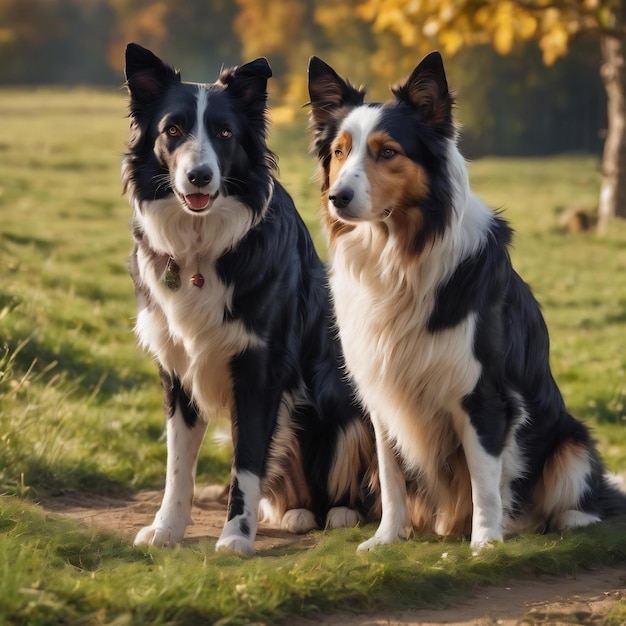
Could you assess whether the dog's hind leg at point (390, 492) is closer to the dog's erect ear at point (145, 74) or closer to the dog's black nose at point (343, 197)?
the dog's black nose at point (343, 197)

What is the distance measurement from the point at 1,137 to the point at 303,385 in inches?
618

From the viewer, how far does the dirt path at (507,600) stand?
3.49 meters

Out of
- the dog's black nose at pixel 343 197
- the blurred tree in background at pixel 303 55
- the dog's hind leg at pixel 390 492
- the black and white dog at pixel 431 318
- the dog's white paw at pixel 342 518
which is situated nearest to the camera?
the dog's black nose at pixel 343 197

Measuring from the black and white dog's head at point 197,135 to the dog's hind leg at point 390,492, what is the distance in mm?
1183

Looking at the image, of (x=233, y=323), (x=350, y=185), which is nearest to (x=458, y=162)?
(x=350, y=185)

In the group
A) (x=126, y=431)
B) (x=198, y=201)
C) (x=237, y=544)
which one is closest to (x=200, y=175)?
(x=198, y=201)

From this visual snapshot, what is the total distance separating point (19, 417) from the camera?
5688 mm

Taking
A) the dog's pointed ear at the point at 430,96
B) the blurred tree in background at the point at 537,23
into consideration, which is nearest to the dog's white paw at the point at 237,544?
the dog's pointed ear at the point at 430,96

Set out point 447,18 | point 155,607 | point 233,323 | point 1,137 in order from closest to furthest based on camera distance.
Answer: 1. point 155,607
2. point 233,323
3. point 447,18
4. point 1,137

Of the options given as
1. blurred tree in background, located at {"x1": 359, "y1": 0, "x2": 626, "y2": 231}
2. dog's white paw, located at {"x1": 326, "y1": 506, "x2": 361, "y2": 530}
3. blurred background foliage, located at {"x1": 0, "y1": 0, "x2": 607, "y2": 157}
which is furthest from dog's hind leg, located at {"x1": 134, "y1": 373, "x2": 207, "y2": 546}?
blurred background foliage, located at {"x1": 0, "y1": 0, "x2": 607, "y2": 157}

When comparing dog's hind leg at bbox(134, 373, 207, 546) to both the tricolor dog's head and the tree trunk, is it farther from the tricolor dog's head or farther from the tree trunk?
the tree trunk

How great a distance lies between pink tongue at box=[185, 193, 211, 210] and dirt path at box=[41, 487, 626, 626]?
1.59 m

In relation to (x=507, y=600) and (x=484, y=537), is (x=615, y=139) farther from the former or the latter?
(x=507, y=600)

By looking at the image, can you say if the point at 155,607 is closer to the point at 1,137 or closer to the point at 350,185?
the point at 350,185
